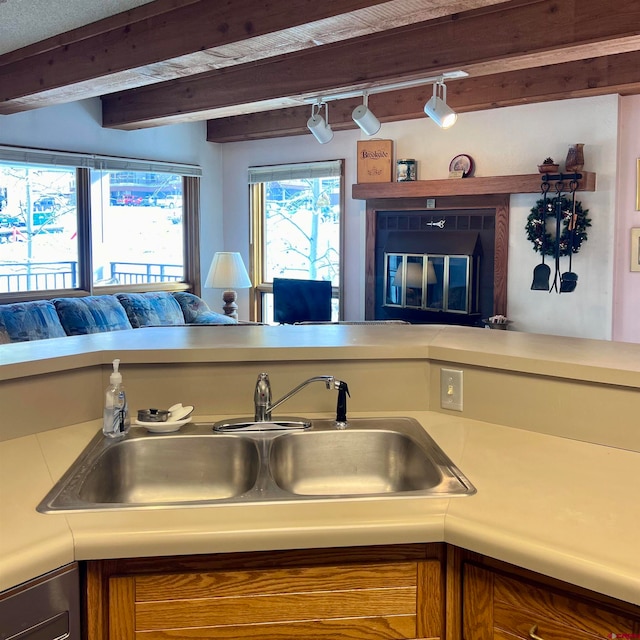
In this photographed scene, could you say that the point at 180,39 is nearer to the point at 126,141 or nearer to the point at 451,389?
the point at 451,389

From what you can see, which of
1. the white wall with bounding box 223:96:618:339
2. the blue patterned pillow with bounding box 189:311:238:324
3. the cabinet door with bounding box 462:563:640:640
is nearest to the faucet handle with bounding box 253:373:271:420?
the cabinet door with bounding box 462:563:640:640

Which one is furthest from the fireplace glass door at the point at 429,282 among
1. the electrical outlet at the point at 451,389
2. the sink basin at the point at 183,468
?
the sink basin at the point at 183,468

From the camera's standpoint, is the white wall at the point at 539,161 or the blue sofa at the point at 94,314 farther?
the blue sofa at the point at 94,314

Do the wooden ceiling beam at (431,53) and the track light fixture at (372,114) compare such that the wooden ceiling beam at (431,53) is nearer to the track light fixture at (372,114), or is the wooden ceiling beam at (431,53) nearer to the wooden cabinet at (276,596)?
→ the track light fixture at (372,114)

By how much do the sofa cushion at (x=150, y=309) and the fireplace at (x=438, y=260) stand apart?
5.44ft

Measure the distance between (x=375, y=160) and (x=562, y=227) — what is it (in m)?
1.68

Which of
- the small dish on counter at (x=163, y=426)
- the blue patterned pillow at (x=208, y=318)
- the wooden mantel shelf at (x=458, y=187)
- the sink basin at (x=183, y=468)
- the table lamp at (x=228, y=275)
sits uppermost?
the wooden mantel shelf at (x=458, y=187)

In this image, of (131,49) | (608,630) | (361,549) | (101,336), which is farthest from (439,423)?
(131,49)

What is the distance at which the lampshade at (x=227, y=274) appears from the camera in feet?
19.9

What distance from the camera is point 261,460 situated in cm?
171

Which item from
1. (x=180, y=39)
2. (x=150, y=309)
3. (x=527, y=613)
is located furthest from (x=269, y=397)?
(x=150, y=309)

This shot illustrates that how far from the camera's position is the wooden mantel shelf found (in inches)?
192

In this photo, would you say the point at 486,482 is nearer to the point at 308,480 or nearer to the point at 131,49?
the point at 308,480

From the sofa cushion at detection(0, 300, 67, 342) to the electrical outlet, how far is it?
3.63 m
